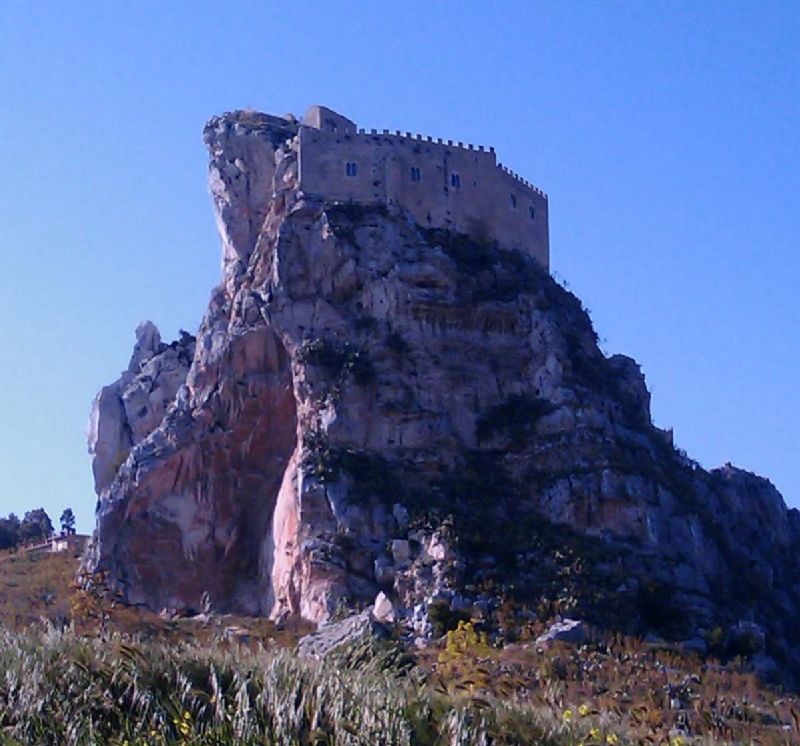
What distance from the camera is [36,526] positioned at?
9038cm

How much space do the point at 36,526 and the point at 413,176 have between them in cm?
3734

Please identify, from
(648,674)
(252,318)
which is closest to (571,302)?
(252,318)

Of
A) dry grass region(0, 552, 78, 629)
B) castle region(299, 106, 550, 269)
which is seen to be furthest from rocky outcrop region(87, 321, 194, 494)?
castle region(299, 106, 550, 269)

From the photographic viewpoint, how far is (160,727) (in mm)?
22656

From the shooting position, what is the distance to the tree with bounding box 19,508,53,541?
3439 inches

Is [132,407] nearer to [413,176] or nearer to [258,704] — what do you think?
[413,176]

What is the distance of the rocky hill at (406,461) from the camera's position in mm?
50938

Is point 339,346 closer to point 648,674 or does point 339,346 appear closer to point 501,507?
point 501,507

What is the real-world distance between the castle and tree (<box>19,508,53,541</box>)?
3160cm

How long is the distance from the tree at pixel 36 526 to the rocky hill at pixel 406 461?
26.8 m

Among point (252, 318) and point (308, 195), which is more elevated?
point (308, 195)

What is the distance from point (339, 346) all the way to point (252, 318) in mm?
3267

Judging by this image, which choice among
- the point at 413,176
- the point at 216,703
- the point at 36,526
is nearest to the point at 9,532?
the point at 36,526

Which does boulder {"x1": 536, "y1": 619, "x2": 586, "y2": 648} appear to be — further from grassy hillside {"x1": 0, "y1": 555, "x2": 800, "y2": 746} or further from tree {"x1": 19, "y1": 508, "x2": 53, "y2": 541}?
tree {"x1": 19, "y1": 508, "x2": 53, "y2": 541}
